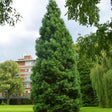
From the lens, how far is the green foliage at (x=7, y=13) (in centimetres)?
575

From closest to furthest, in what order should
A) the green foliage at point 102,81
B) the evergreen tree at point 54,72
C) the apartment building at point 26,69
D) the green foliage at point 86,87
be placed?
1. the evergreen tree at point 54,72
2. the green foliage at point 102,81
3. the green foliage at point 86,87
4. the apartment building at point 26,69

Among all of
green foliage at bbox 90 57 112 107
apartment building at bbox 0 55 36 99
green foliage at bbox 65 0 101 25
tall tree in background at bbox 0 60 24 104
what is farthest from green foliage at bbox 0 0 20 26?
apartment building at bbox 0 55 36 99

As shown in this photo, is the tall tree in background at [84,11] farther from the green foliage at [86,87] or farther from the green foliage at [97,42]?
the green foliage at [86,87]

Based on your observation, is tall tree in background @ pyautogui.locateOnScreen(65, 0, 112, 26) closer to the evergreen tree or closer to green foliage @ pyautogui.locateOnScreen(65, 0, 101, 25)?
green foliage @ pyautogui.locateOnScreen(65, 0, 101, 25)

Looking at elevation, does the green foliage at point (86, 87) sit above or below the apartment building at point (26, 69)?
below

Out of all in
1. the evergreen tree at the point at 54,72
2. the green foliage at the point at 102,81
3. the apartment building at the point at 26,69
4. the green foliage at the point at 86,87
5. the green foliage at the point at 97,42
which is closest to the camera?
the green foliage at the point at 97,42

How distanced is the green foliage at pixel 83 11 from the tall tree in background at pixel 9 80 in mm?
37151

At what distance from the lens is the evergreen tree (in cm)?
1399

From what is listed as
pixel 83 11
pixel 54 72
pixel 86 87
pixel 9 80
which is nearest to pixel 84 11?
pixel 83 11

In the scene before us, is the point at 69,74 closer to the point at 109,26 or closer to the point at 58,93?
the point at 58,93

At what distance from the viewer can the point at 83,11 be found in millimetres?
6758

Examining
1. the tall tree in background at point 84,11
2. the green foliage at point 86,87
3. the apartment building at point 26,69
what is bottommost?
the green foliage at point 86,87

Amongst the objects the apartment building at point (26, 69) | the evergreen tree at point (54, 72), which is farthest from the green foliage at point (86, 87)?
the apartment building at point (26, 69)

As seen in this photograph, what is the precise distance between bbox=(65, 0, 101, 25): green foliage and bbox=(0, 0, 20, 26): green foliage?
2517mm
